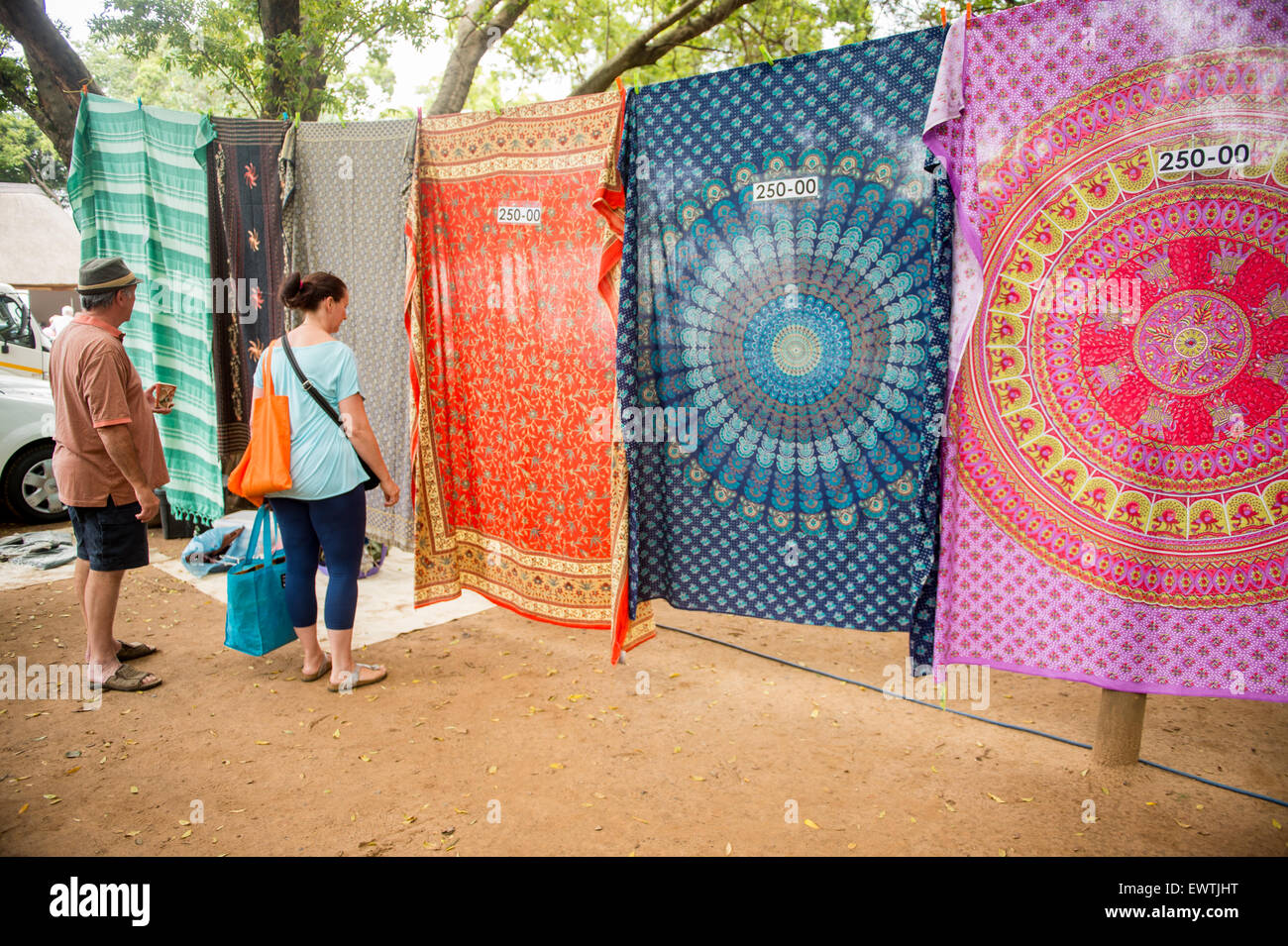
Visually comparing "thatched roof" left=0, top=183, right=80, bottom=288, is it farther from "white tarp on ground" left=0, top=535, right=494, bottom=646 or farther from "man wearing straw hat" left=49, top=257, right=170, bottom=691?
"man wearing straw hat" left=49, top=257, right=170, bottom=691

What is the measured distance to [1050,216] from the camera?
270 cm

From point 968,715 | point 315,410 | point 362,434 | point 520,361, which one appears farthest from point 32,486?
point 968,715

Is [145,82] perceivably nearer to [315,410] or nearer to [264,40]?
[264,40]

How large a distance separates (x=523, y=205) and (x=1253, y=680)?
3.42 metres

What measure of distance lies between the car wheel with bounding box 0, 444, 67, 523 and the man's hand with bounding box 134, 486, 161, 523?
4096mm

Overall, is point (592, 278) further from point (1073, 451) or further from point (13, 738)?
point (13, 738)

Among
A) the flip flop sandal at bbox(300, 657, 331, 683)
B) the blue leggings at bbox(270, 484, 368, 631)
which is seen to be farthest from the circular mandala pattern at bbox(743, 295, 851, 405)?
the flip flop sandal at bbox(300, 657, 331, 683)

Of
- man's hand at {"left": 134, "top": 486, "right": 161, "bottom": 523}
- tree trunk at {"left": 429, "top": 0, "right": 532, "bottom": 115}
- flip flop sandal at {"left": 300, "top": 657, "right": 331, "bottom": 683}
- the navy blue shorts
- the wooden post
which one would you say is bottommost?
flip flop sandal at {"left": 300, "top": 657, "right": 331, "bottom": 683}

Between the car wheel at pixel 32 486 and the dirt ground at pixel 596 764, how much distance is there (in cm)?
309

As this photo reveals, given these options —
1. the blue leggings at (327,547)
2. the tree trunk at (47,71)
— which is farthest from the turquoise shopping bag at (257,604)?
the tree trunk at (47,71)

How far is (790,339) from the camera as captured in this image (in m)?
3.13

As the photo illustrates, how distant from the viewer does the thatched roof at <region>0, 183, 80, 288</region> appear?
12906 mm

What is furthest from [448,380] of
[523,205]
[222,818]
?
[222,818]

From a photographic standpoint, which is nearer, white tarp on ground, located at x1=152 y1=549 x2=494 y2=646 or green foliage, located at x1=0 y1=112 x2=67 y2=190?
white tarp on ground, located at x1=152 y1=549 x2=494 y2=646
